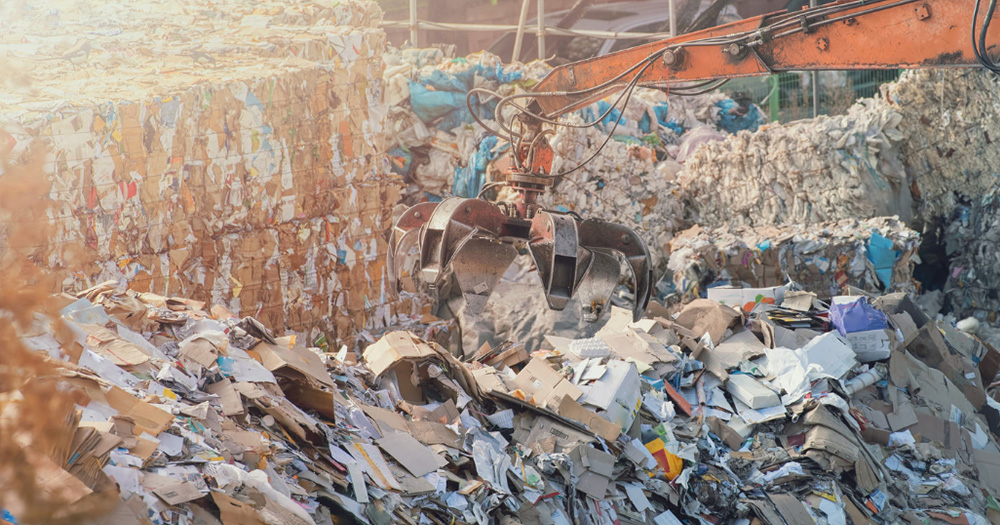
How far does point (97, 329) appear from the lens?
5078 mm

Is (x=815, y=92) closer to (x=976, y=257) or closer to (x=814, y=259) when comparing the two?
(x=976, y=257)

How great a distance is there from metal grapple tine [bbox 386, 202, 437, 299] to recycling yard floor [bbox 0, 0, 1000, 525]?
1.06m

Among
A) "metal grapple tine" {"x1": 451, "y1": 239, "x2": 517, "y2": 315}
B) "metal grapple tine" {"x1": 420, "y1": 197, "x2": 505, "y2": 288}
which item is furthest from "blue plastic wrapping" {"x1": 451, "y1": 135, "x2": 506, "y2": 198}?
"metal grapple tine" {"x1": 420, "y1": 197, "x2": 505, "y2": 288}

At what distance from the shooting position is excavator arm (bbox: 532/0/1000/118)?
3.68 meters

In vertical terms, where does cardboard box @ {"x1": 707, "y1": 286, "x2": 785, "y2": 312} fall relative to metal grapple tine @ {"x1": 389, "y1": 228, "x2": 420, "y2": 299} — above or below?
below

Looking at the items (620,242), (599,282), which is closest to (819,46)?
(620,242)

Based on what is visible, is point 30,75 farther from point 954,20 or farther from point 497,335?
point 954,20

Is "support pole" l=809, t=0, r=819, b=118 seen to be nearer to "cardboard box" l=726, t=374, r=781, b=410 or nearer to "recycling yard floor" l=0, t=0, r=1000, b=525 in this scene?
"recycling yard floor" l=0, t=0, r=1000, b=525

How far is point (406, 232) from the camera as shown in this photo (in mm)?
4398

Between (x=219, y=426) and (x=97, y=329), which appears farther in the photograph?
(x=97, y=329)

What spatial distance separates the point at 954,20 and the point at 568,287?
1.94m

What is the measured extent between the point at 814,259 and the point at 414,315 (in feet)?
13.2

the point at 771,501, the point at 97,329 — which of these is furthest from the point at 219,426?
the point at 771,501

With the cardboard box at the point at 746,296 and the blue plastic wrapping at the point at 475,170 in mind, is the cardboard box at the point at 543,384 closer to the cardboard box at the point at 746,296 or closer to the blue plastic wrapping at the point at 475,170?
the cardboard box at the point at 746,296
